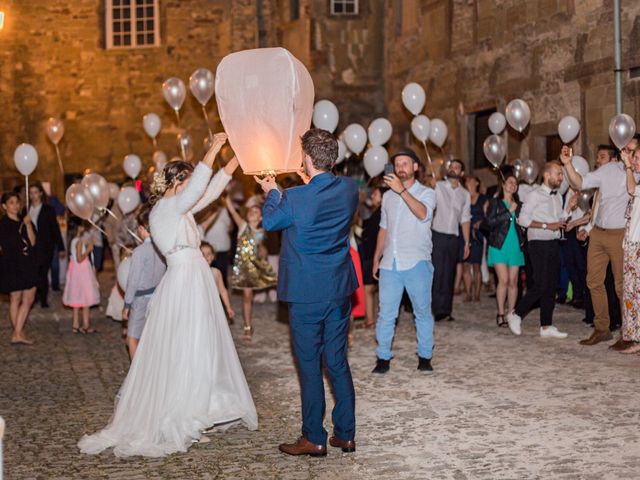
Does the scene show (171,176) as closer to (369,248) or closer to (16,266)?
(16,266)

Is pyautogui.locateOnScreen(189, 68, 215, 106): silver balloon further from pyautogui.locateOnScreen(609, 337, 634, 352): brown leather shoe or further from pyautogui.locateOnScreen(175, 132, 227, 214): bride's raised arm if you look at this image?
pyautogui.locateOnScreen(175, 132, 227, 214): bride's raised arm

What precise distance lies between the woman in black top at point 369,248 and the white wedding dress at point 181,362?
5.03m

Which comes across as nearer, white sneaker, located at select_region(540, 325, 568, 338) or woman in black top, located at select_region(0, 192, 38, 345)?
white sneaker, located at select_region(540, 325, 568, 338)

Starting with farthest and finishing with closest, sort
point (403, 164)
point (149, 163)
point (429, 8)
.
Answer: point (149, 163), point (429, 8), point (403, 164)

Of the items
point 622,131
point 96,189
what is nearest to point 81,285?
point 96,189

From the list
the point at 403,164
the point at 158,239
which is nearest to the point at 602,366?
the point at 403,164

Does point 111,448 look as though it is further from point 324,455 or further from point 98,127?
point 98,127

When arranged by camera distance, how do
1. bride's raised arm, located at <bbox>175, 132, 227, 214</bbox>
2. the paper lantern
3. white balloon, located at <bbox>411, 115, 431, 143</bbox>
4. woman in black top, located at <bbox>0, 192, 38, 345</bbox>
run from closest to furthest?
bride's raised arm, located at <bbox>175, 132, 227, 214</bbox>
the paper lantern
woman in black top, located at <bbox>0, 192, 38, 345</bbox>
white balloon, located at <bbox>411, 115, 431, 143</bbox>

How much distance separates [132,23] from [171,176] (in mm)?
21635

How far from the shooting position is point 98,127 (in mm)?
27125

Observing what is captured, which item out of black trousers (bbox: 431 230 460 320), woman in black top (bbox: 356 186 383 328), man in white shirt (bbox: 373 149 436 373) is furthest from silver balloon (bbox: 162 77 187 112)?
man in white shirt (bbox: 373 149 436 373)

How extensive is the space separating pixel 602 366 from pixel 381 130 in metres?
6.73

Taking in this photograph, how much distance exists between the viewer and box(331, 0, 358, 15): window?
77.2 feet

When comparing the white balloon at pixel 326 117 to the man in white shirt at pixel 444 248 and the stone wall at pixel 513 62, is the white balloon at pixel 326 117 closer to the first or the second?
the man in white shirt at pixel 444 248
